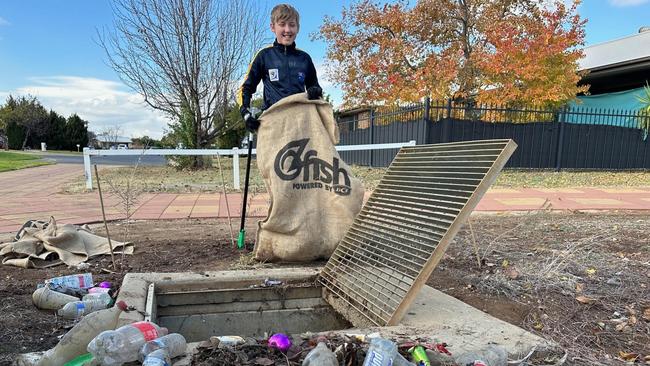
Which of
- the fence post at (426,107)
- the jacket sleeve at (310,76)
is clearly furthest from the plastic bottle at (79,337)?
the fence post at (426,107)

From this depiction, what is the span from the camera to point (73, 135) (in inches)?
1866

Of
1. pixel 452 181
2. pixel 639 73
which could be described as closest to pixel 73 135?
pixel 639 73

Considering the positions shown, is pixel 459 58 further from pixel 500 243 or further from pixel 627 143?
pixel 500 243

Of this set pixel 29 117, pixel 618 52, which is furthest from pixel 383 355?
pixel 29 117

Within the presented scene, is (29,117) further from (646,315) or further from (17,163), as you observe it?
(646,315)

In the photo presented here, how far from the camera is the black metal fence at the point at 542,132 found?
1228cm

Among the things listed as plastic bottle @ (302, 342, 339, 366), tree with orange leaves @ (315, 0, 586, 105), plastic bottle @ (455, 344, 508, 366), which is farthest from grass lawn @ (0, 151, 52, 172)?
plastic bottle @ (455, 344, 508, 366)

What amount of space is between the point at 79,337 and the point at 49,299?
34.8 inches

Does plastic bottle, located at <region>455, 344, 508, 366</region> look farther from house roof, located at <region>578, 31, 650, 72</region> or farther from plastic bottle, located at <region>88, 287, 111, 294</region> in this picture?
house roof, located at <region>578, 31, 650, 72</region>

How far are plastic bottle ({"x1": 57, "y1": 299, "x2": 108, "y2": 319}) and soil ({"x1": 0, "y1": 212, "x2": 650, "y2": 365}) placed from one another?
0.21 feet

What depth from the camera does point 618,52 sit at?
1645 cm

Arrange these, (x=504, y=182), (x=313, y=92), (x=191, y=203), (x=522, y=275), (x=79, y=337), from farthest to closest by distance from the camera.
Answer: (x=504, y=182) → (x=191, y=203) → (x=313, y=92) → (x=522, y=275) → (x=79, y=337)

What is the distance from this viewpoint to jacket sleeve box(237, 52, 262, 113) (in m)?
3.60

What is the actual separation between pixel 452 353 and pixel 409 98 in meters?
13.8
